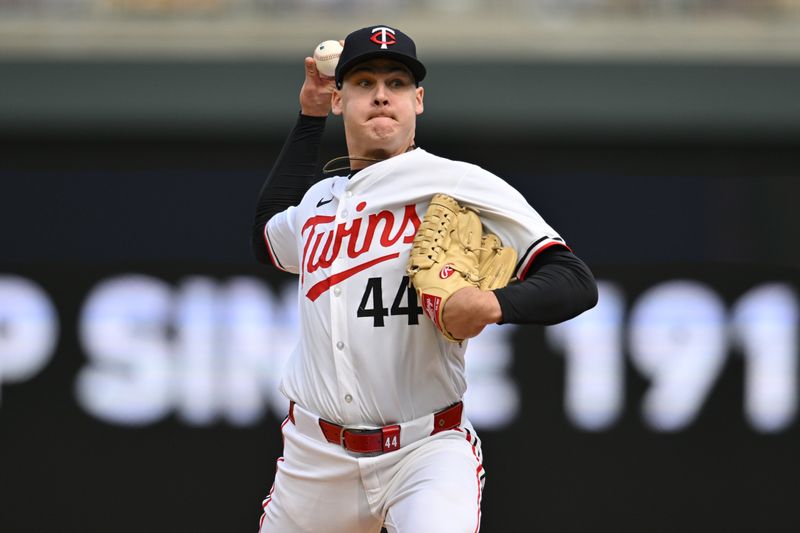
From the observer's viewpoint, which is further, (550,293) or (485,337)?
(485,337)

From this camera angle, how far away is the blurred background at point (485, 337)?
6.46 meters

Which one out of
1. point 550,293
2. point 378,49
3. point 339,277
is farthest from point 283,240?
point 550,293

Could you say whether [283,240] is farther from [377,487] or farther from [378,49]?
[377,487]

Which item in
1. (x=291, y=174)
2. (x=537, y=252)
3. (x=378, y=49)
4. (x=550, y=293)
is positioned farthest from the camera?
(x=291, y=174)

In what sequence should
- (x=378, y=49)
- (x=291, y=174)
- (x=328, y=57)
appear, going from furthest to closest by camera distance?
(x=291, y=174) < (x=328, y=57) < (x=378, y=49)

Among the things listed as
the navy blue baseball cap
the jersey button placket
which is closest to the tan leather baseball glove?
the jersey button placket

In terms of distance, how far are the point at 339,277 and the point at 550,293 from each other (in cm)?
54

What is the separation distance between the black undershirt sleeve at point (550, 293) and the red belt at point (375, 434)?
1.16ft

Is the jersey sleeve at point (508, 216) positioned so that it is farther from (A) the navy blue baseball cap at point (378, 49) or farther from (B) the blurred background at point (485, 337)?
(B) the blurred background at point (485, 337)

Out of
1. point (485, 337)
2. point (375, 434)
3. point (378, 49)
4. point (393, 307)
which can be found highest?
point (378, 49)

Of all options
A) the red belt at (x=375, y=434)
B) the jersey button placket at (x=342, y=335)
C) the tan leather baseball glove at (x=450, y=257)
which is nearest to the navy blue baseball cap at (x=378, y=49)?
the tan leather baseball glove at (x=450, y=257)

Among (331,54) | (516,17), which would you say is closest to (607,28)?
(516,17)

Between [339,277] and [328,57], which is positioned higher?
[328,57]

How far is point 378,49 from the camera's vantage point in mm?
3047
